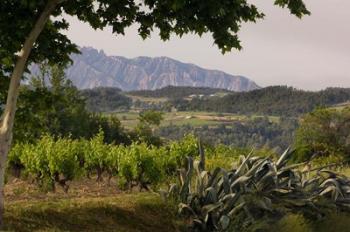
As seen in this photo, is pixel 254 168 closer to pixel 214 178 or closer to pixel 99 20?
pixel 214 178

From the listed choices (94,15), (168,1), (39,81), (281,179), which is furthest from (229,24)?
(39,81)

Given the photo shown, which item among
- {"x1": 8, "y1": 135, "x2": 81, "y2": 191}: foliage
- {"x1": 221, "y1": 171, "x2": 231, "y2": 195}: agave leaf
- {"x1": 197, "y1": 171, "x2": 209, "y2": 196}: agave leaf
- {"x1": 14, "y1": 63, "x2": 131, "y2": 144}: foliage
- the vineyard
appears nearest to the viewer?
{"x1": 221, "y1": 171, "x2": 231, "y2": 195}: agave leaf

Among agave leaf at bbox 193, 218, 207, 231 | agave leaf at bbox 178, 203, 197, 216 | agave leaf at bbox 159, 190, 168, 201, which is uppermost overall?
agave leaf at bbox 159, 190, 168, 201

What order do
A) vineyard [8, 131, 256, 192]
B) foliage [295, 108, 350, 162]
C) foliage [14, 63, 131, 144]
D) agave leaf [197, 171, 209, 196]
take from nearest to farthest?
1. agave leaf [197, 171, 209, 196]
2. foliage [14, 63, 131, 144]
3. vineyard [8, 131, 256, 192]
4. foliage [295, 108, 350, 162]

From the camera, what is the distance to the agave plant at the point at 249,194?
28.9ft

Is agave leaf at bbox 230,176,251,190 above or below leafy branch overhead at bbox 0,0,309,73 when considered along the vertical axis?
below

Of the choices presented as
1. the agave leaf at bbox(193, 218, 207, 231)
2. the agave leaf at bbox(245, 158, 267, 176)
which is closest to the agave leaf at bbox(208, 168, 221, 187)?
the agave leaf at bbox(245, 158, 267, 176)

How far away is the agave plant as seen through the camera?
8.81 metres

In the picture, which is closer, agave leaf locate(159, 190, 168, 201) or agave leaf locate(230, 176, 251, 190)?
agave leaf locate(230, 176, 251, 190)

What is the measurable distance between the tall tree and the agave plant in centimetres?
260

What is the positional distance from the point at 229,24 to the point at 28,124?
4.25 m

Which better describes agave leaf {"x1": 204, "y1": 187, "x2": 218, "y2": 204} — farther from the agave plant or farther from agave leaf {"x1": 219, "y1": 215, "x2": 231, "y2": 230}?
agave leaf {"x1": 219, "y1": 215, "x2": 231, "y2": 230}

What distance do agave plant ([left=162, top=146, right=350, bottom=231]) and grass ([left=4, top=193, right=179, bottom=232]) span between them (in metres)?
0.41

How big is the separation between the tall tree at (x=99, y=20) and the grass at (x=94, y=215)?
1.58 ft
